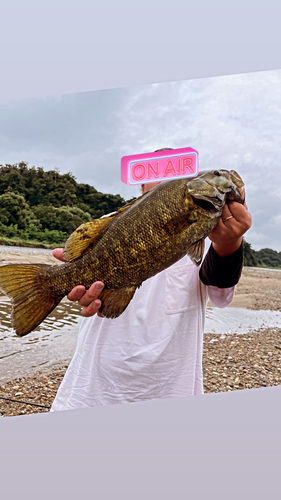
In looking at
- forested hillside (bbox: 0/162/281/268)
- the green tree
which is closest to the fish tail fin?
forested hillside (bbox: 0/162/281/268)

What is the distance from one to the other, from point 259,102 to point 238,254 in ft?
8.55

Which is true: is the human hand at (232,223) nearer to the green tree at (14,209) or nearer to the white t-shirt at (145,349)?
the white t-shirt at (145,349)

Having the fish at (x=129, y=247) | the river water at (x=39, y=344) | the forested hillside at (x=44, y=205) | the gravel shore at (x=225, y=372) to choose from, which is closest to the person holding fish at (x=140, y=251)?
the fish at (x=129, y=247)

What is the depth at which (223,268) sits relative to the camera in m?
1.07

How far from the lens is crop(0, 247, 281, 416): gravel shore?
2.62 meters

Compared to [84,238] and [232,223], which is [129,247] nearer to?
[84,238]

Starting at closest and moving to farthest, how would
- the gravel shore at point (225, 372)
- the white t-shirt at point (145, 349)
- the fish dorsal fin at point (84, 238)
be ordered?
the fish dorsal fin at point (84, 238), the white t-shirt at point (145, 349), the gravel shore at point (225, 372)

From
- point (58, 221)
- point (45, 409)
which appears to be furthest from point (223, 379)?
point (58, 221)

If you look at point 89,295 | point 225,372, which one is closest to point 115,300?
point 89,295

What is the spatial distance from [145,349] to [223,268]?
47 centimetres

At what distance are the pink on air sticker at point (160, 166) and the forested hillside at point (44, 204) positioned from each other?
101 centimetres

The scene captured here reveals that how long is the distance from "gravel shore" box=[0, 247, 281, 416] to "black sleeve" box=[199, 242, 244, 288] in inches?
62.9

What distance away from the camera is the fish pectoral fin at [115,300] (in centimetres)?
102

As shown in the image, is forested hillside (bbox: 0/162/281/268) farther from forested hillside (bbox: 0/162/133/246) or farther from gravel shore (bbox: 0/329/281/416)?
gravel shore (bbox: 0/329/281/416)
